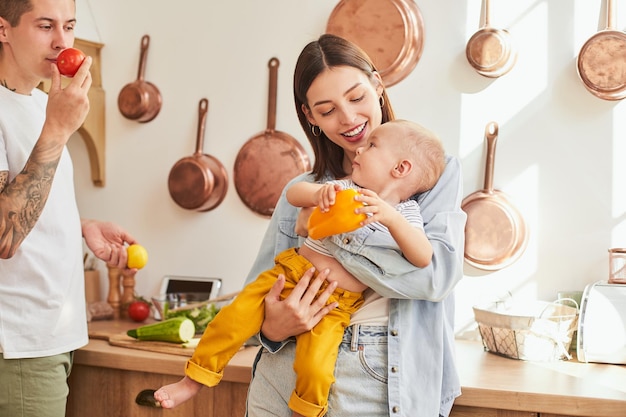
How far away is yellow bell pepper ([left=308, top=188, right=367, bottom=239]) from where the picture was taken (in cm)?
126

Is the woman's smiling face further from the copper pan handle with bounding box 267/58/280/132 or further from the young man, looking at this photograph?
the copper pan handle with bounding box 267/58/280/132

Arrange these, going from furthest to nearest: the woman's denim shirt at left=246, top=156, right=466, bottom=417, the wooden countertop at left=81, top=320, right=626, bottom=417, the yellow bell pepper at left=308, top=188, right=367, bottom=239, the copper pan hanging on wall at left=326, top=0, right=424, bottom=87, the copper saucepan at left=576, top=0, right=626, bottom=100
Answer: the copper pan hanging on wall at left=326, top=0, right=424, bottom=87, the copper saucepan at left=576, top=0, right=626, bottom=100, the wooden countertop at left=81, top=320, right=626, bottom=417, the woman's denim shirt at left=246, top=156, right=466, bottom=417, the yellow bell pepper at left=308, top=188, right=367, bottom=239

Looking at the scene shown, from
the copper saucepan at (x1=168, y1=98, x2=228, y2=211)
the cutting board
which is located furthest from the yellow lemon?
the copper saucepan at (x1=168, y1=98, x2=228, y2=211)

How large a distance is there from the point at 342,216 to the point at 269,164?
50.0 inches

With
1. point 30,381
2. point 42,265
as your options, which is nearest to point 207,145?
point 42,265

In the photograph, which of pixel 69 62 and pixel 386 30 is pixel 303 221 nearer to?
pixel 69 62

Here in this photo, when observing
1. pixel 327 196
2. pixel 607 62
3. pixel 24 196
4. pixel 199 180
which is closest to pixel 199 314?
pixel 199 180

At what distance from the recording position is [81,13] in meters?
2.76

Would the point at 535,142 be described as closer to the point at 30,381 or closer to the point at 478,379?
the point at 478,379

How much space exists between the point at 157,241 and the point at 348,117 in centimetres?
143

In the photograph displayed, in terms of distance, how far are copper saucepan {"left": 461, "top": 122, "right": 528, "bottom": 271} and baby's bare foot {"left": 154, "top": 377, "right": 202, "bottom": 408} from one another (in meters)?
1.03

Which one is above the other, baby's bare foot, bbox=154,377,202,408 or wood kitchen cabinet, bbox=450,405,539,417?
baby's bare foot, bbox=154,377,202,408

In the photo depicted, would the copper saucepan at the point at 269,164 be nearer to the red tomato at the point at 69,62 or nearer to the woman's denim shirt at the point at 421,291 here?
the red tomato at the point at 69,62

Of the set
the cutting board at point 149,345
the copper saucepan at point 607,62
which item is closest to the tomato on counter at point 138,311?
the cutting board at point 149,345
